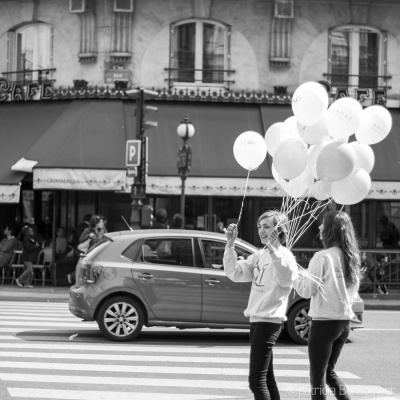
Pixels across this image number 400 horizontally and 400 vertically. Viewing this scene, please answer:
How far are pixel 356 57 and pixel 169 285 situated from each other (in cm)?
1458

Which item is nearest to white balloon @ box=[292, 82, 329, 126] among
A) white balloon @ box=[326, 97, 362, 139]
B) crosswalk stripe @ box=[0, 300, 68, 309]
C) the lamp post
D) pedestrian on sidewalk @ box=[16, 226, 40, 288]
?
white balloon @ box=[326, 97, 362, 139]

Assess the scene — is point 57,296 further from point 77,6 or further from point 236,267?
point 236,267

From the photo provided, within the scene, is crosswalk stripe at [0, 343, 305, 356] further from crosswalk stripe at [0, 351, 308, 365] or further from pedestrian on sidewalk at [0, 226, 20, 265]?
pedestrian on sidewalk at [0, 226, 20, 265]

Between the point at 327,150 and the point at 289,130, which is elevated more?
the point at 289,130

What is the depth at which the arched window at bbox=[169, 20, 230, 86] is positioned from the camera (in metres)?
26.3

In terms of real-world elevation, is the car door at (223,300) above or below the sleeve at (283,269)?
below

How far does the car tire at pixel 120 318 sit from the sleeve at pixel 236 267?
5922mm

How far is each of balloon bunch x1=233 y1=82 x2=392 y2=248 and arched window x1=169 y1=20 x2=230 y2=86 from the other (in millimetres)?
16774

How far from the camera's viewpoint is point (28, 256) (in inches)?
926

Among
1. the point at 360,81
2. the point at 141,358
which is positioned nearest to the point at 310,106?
the point at 141,358

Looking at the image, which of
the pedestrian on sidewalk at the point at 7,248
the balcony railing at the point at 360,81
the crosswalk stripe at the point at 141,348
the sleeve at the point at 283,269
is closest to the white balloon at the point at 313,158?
the sleeve at the point at 283,269

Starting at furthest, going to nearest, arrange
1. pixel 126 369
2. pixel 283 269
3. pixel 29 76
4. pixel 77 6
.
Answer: pixel 29 76 < pixel 77 6 < pixel 126 369 < pixel 283 269

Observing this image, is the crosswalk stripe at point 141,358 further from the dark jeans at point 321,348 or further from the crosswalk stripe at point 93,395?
the dark jeans at point 321,348

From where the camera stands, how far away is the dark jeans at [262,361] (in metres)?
7.73
